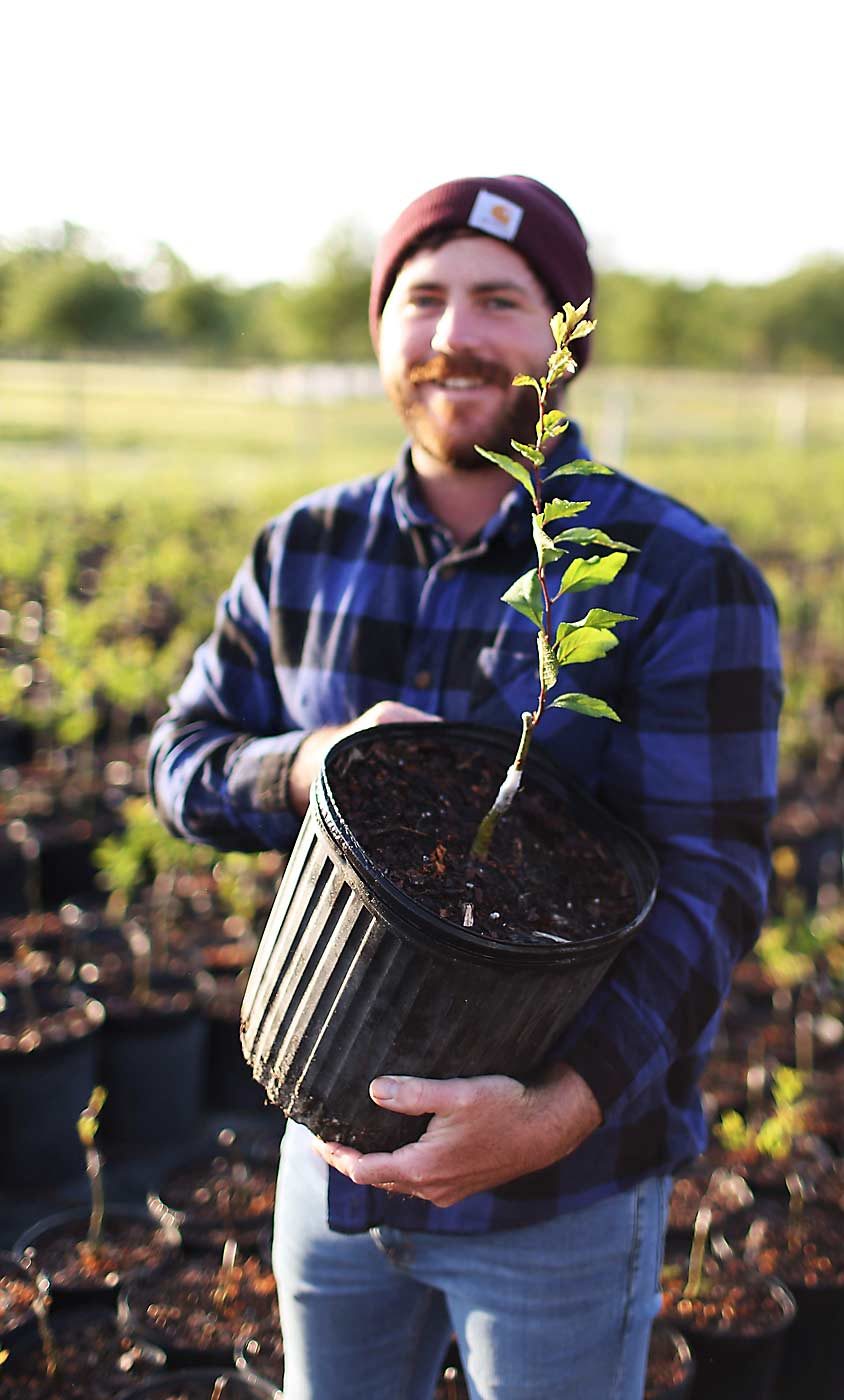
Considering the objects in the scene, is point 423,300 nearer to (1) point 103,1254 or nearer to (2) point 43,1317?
(2) point 43,1317

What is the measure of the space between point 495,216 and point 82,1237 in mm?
2078

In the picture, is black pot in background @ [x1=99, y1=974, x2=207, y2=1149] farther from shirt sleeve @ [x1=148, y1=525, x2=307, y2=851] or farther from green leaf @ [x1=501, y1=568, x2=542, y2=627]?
green leaf @ [x1=501, y1=568, x2=542, y2=627]

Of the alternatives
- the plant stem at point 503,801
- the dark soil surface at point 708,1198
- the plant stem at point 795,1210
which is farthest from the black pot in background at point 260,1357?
the plant stem at point 503,801

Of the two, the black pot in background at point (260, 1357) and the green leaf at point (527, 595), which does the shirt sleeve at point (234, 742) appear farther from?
the black pot in background at point (260, 1357)

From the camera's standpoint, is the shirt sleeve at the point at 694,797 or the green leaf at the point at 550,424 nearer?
the green leaf at the point at 550,424

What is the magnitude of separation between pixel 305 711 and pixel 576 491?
1.52 ft

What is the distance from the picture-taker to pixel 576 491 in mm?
1497

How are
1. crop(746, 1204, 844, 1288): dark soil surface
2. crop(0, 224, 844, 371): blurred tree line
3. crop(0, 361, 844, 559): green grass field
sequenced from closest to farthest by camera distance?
crop(746, 1204, 844, 1288): dark soil surface
crop(0, 361, 844, 559): green grass field
crop(0, 224, 844, 371): blurred tree line

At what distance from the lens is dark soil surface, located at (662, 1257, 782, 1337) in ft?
7.16

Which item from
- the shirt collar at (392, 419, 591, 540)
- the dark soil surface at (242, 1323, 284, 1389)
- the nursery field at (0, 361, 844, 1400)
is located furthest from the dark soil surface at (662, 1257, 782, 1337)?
the shirt collar at (392, 419, 591, 540)

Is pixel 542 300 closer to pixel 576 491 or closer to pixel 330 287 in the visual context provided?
pixel 576 491

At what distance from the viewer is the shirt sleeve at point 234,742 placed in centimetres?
146

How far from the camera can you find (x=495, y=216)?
4.73 ft

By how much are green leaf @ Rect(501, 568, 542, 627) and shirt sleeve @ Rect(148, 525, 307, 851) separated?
458 millimetres
